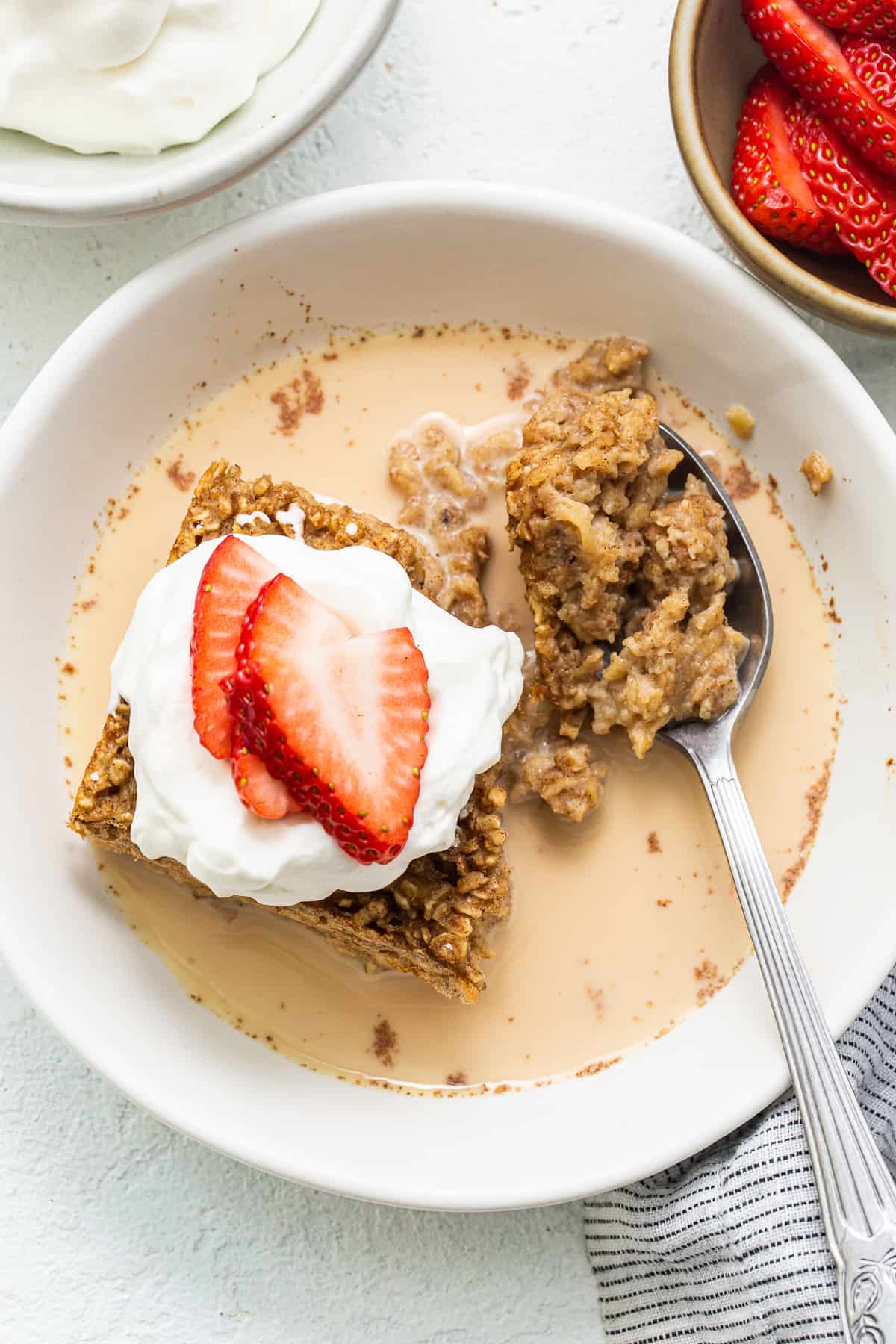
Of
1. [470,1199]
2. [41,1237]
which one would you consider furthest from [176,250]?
[41,1237]

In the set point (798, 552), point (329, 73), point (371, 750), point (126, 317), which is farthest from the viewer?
point (798, 552)

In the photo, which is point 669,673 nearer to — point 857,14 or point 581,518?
point 581,518

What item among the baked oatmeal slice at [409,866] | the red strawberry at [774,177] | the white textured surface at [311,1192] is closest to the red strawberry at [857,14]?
the red strawberry at [774,177]

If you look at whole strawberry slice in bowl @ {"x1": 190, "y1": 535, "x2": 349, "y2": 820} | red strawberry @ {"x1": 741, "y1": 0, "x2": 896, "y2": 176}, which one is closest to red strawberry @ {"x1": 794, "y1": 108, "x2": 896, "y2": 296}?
red strawberry @ {"x1": 741, "y1": 0, "x2": 896, "y2": 176}

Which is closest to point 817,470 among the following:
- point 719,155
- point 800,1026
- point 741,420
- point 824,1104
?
point 741,420

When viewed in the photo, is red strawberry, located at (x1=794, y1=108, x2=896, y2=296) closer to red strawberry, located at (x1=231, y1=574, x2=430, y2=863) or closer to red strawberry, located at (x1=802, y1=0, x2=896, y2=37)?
red strawberry, located at (x1=802, y1=0, x2=896, y2=37)

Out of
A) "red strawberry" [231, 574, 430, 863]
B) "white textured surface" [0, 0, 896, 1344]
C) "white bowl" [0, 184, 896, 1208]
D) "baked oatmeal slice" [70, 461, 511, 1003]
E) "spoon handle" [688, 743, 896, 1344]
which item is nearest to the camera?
"red strawberry" [231, 574, 430, 863]

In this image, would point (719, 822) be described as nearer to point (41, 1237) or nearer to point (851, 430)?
point (851, 430)
